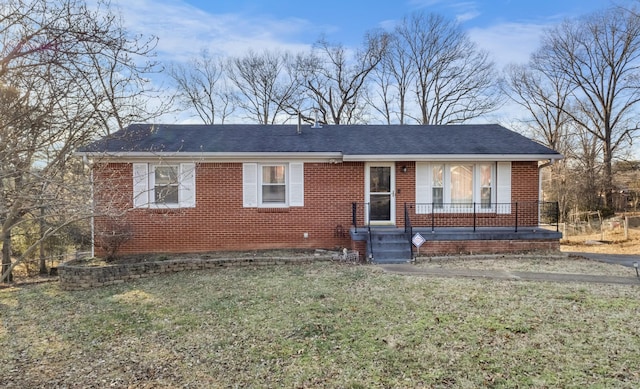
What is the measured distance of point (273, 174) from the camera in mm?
10305

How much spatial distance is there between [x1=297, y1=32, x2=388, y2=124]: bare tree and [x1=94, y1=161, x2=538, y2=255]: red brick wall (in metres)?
19.0

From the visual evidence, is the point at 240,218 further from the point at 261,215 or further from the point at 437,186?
the point at 437,186

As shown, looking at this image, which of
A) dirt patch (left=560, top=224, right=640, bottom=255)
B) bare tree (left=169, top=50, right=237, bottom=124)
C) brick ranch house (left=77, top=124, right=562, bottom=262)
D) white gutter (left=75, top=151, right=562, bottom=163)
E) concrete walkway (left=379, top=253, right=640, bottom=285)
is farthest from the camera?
bare tree (left=169, top=50, right=237, bottom=124)

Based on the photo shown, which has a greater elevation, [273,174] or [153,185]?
[273,174]

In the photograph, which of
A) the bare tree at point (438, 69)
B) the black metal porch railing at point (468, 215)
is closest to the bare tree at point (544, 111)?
the bare tree at point (438, 69)

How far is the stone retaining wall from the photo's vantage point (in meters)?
7.61

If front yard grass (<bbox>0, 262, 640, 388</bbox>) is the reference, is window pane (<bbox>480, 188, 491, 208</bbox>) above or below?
above

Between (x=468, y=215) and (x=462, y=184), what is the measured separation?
3.05 ft

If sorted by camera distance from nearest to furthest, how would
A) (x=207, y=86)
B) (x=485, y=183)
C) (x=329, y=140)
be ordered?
(x=485, y=183)
(x=329, y=140)
(x=207, y=86)

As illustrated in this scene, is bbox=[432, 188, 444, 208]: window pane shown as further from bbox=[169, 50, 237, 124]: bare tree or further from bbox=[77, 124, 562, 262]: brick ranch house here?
bbox=[169, 50, 237, 124]: bare tree

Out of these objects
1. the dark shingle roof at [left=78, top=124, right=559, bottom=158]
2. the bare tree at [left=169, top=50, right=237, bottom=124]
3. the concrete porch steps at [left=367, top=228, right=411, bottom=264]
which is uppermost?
the bare tree at [left=169, top=50, right=237, bottom=124]

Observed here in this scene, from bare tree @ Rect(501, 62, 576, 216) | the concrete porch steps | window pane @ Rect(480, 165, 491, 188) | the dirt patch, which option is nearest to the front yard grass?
the concrete porch steps

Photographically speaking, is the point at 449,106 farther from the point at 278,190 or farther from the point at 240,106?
the point at 278,190

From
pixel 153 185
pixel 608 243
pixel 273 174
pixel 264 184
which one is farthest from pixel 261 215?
pixel 608 243
